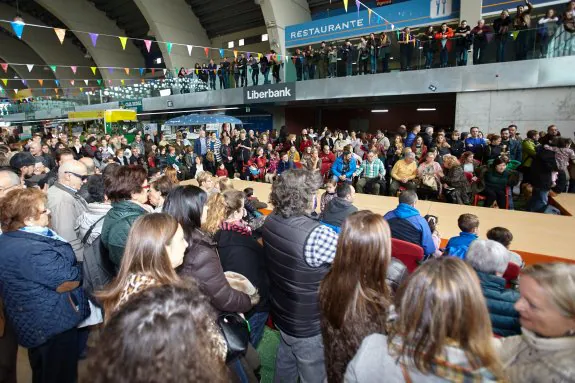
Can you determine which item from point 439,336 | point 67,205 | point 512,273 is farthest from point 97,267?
point 512,273

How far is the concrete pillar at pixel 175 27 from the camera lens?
19344 millimetres

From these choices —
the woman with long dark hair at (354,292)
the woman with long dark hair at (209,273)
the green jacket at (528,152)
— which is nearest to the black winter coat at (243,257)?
the woman with long dark hair at (209,273)

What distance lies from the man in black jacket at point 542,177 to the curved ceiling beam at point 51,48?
110ft

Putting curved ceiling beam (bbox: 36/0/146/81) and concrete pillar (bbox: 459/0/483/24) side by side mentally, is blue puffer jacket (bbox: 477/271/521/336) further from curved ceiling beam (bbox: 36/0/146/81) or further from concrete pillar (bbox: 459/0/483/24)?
curved ceiling beam (bbox: 36/0/146/81)

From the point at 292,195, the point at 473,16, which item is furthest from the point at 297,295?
the point at 473,16

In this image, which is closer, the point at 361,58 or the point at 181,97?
the point at 361,58

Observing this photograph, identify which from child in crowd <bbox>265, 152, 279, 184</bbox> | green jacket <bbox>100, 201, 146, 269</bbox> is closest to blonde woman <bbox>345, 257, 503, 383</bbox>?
green jacket <bbox>100, 201, 146, 269</bbox>

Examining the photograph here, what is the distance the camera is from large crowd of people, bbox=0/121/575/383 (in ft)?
2.82

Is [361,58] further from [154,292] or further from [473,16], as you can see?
[154,292]

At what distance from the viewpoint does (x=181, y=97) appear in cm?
1708

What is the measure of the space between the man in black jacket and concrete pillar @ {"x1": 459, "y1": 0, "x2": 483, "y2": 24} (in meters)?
8.39

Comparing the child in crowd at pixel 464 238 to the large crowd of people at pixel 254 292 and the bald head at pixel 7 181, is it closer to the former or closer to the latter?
the large crowd of people at pixel 254 292

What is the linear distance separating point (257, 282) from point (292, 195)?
0.58 meters

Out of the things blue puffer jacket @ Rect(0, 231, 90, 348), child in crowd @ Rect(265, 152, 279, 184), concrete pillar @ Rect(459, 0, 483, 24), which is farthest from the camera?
concrete pillar @ Rect(459, 0, 483, 24)
